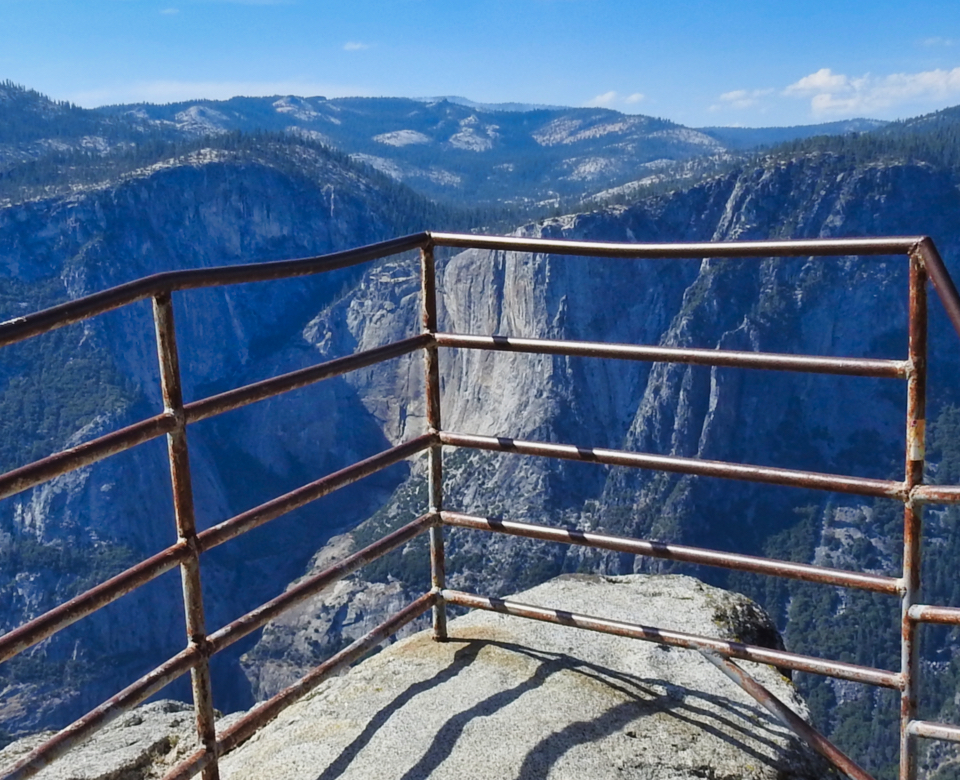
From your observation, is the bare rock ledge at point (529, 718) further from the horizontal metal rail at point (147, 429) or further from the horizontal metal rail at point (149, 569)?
the horizontal metal rail at point (147, 429)

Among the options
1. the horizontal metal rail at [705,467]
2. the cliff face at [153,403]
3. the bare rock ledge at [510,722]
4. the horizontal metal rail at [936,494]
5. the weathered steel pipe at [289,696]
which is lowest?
the cliff face at [153,403]

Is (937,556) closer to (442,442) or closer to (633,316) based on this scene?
(633,316)

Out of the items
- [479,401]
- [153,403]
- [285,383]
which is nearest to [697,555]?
[285,383]

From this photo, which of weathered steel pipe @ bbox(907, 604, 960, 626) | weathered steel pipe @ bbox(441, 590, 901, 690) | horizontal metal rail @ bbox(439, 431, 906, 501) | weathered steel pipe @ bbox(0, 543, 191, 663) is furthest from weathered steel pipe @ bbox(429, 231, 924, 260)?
weathered steel pipe @ bbox(0, 543, 191, 663)

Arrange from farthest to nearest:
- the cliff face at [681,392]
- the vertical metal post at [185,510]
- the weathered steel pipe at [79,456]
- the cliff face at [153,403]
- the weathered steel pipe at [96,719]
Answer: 1. the cliff face at [153,403]
2. the cliff face at [681,392]
3. the vertical metal post at [185,510]
4. the weathered steel pipe at [96,719]
5. the weathered steel pipe at [79,456]

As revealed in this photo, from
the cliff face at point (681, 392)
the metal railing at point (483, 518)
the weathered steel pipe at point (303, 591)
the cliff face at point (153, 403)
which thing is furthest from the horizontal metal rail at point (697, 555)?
the cliff face at point (153, 403)

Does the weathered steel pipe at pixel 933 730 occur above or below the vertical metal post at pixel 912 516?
below

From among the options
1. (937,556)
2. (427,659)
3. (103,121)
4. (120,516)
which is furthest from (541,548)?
(103,121)

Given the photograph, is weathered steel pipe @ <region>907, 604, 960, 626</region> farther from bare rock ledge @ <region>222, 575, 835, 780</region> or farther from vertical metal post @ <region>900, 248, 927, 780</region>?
bare rock ledge @ <region>222, 575, 835, 780</region>
